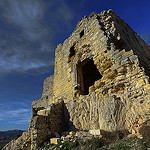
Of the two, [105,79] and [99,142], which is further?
[105,79]

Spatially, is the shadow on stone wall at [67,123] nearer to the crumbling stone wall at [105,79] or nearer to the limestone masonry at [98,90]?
the limestone masonry at [98,90]

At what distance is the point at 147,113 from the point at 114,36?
471cm

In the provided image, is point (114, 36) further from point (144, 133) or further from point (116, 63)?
point (144, 133)

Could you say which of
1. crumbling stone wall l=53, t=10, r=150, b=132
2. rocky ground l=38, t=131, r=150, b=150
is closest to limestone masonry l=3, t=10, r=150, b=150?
crumbling stone wall l=53, t=10, r=150, b=132

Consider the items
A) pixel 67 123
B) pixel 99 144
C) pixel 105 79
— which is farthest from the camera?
pixel 67 123

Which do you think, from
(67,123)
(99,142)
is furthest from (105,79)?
(67,123)

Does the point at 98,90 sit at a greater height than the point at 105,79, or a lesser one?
lesser

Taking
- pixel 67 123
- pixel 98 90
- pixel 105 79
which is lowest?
pixel 67 123

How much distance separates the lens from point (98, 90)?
6.03 metres

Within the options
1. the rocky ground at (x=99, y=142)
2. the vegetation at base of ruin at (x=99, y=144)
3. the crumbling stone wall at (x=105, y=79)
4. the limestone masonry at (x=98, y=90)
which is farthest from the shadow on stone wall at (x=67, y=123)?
the vegetation at base of ruin at (x=99, y=144)

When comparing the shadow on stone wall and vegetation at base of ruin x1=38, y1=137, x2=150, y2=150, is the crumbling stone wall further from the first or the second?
vegetation at base of ruin x1=38, y1=137, x2=150, y2=150

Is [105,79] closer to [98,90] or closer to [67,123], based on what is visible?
[98,90]

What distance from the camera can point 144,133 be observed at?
3.40m

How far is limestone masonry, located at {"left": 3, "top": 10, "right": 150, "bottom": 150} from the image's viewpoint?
14.6 feet
